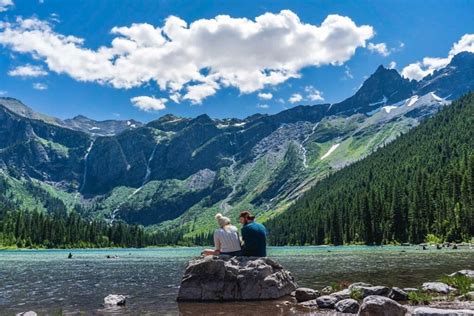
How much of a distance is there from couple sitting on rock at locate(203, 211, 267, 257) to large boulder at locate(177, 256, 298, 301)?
87cm

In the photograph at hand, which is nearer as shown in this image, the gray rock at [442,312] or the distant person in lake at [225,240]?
the gray rock at [442,312]

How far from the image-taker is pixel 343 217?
193 metres

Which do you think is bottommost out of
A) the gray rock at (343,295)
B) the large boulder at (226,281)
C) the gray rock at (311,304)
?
the gray rock at (311,304)

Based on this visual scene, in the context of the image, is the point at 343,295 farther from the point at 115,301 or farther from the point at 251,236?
the point at 115,301

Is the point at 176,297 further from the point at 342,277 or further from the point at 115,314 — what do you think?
the point at 342,277

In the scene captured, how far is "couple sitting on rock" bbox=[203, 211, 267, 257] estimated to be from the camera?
2923 centimetres

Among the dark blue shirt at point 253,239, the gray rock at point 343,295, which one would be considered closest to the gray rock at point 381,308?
the gray rock at point 343,295

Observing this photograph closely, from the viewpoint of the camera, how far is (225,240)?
96.8 feet

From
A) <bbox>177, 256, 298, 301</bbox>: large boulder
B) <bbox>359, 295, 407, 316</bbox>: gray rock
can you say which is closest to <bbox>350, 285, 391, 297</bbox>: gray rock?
<bbox>177, 256, 298, 301</bbox>: large boulder

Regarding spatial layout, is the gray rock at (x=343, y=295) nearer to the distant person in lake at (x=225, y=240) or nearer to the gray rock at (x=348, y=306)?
the gray rock at (x=348, y=306)

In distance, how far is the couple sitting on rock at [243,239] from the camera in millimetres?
29234

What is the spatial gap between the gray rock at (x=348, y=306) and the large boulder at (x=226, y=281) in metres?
5.55

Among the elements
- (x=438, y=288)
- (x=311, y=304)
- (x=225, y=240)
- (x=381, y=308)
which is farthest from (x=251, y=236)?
(x=438, y=288)

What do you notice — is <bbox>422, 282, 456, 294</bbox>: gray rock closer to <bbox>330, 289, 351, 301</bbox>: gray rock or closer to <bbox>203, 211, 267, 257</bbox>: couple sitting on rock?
<bbox>330, 289, 351, 301</bbox>: gray rock
